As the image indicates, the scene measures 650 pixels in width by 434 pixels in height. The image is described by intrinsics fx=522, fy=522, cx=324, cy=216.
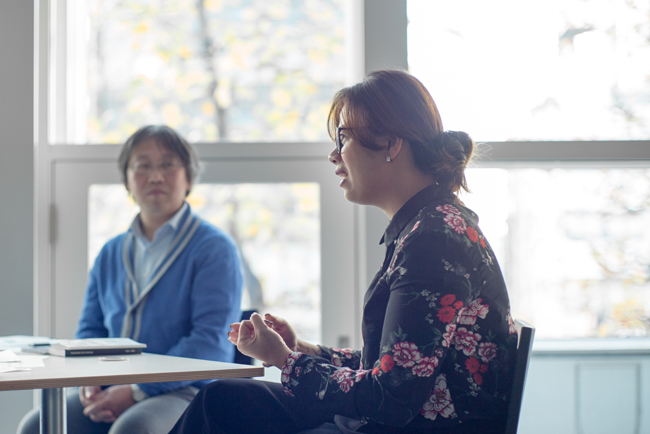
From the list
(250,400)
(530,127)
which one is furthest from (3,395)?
(530,127)

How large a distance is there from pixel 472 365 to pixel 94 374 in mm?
742

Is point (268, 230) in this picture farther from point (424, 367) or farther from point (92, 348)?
point (424, 367)

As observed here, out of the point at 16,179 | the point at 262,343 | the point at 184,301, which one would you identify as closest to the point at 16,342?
the point at 184,301

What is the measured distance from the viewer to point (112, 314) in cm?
185

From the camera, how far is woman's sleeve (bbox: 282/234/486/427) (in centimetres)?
93

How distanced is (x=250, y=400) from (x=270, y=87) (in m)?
1.49

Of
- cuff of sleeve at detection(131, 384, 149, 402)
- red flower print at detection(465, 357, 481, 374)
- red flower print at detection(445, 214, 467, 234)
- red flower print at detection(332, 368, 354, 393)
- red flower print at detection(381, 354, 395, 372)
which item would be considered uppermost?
red flower print at detection(445, 214, 467, 234)

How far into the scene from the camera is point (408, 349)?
0.93m

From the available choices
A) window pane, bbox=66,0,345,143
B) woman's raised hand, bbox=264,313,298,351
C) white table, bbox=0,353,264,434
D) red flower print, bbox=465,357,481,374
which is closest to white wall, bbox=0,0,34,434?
window pane, bbox=66,0,345,143

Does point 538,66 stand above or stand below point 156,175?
above

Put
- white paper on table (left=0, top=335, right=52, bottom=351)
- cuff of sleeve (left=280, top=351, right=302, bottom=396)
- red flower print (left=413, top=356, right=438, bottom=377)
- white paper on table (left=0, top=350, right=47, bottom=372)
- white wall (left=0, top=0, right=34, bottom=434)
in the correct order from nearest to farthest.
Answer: red flower print (left=413, top=356, right=438, bottom=377), cuff of sleeve (left=280, top=351, right=302, bottom=396), white paper on table (left=0, top=350, right=47, bottom=372), white paper on table (left=0, top=335, right=52, bottom=351), white wall (left=0, top=0, right=34, bottom=434)

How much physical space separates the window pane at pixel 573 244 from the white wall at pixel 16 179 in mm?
1800

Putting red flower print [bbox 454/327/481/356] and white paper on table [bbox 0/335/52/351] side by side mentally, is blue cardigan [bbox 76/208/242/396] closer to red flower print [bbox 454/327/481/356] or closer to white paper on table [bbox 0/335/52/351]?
white paper on table [bbox 0/335/52/351]

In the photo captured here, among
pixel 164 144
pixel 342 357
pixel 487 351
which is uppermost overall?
pixel 164 144
